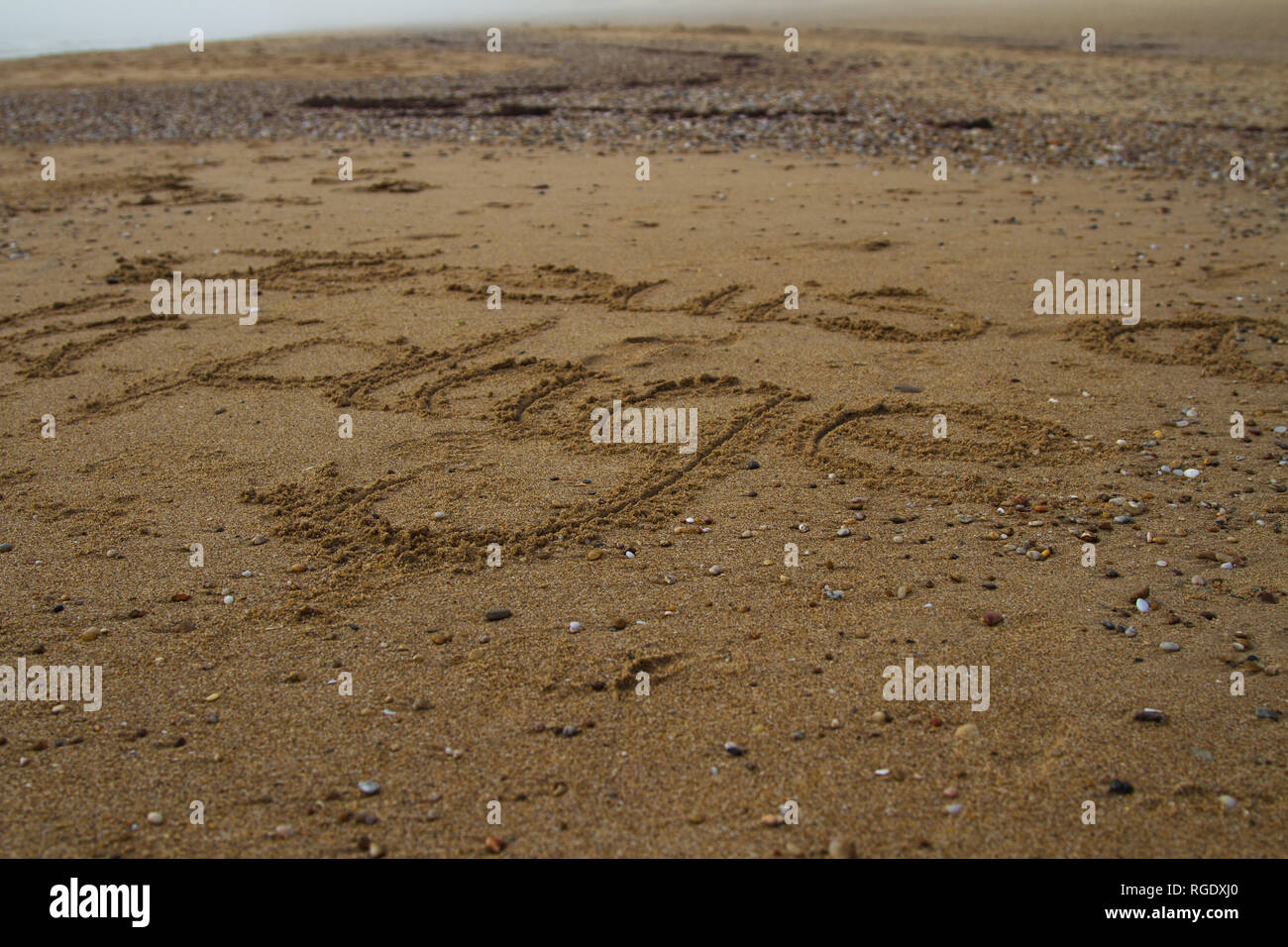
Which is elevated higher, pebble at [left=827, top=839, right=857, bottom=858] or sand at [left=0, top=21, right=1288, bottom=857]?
sand at [left=0, top=21, right=1288, bottom=857]

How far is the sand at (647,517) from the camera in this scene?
3.10m

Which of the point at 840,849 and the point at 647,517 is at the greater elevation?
the point at 647,517

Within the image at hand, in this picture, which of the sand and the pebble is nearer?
the pebble

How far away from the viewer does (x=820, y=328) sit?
279 inches

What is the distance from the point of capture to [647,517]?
4777 mm

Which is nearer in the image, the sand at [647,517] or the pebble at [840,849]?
the pebble at [840,849]

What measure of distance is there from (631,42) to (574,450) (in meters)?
23.3

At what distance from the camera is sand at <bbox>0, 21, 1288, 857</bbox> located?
310 cm

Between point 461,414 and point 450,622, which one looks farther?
point 461,414

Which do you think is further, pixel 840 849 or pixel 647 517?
pixel 647 517

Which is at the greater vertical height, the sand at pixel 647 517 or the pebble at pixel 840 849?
the sand at pixel 647 517

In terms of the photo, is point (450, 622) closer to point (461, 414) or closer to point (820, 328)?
point (461, 414)

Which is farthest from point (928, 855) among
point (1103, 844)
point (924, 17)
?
point (924, 17)
